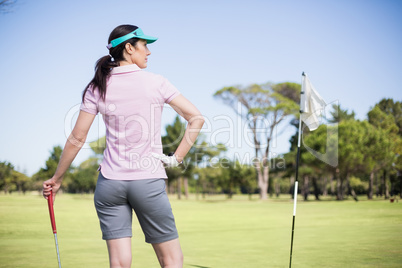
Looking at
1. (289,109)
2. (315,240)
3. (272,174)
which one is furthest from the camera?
(272,174)

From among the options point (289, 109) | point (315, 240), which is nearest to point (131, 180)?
point (315, 240)

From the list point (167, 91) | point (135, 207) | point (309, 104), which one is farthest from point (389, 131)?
point (135, 207)

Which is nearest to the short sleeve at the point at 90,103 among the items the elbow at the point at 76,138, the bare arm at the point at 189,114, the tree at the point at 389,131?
the elbow at the point at 76,138

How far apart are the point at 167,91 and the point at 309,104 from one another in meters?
4.06

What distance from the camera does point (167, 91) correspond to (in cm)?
254

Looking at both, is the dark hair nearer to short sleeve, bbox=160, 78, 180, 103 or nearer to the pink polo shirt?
the pink polo shirt

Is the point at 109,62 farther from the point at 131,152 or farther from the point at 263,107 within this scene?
the point at 263,107

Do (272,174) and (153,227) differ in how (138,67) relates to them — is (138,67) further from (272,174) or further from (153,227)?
(272,174)

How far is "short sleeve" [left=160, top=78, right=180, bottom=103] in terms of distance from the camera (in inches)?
99.5

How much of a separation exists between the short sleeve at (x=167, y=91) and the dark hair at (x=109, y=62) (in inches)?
12.2

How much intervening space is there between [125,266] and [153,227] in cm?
28

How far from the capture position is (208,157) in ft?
201

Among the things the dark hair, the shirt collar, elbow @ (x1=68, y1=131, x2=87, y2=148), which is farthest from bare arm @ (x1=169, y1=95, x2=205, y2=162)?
elbow @ (x1=68, y1=131, x2=87, y2=148)

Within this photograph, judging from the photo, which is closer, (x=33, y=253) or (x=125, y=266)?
(x=125, y=266)
